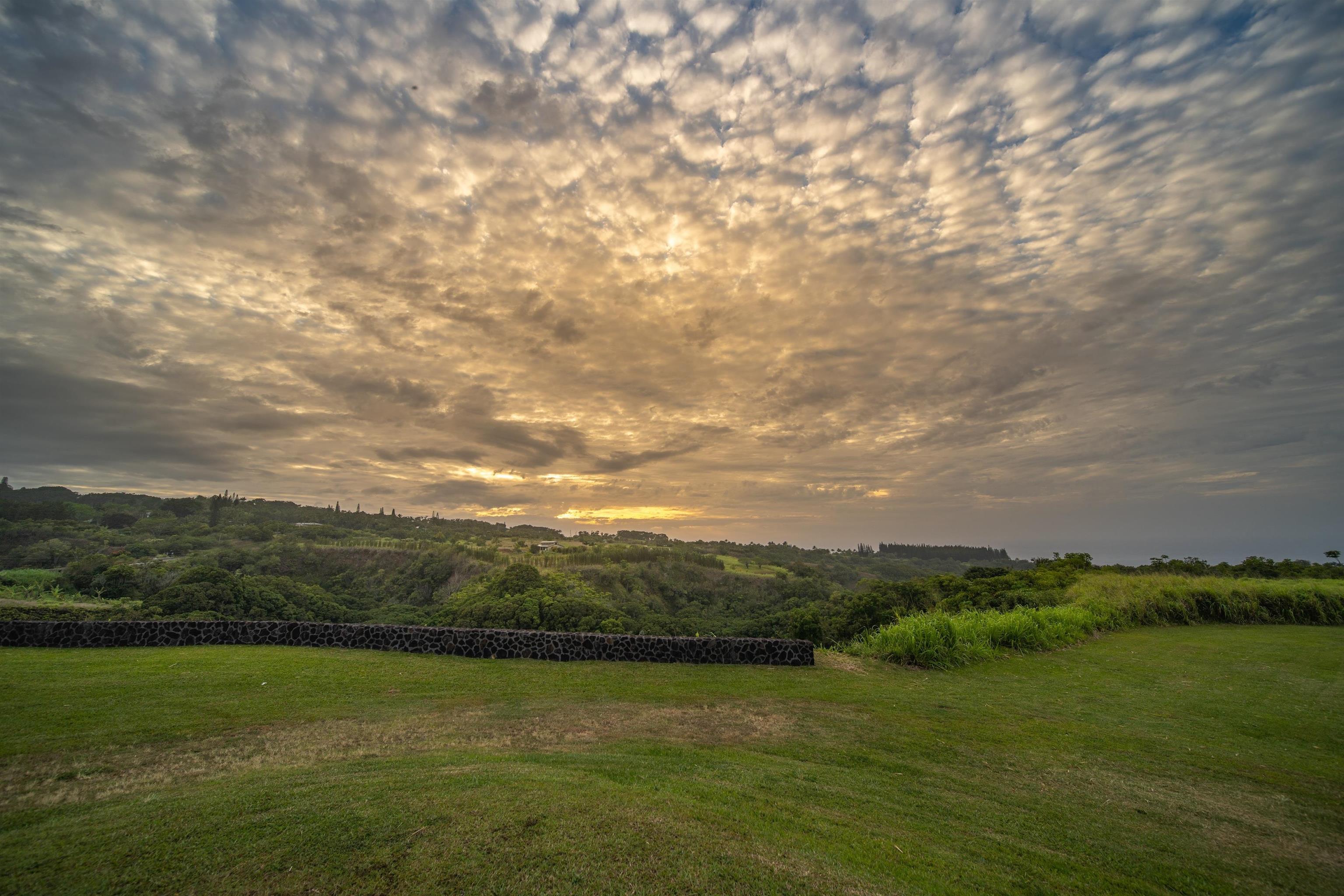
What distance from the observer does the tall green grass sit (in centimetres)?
1427

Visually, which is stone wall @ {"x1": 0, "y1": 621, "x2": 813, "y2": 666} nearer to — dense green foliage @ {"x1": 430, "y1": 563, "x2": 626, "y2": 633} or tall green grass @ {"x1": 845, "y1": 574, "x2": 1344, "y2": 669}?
tall green grass @ {"x1": 845, "y1": 574, "x2": 1344, "y2": 669}

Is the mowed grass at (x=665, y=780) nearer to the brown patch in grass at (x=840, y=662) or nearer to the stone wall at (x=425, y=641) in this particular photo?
the brown patch in grass at (x=840, y=662)

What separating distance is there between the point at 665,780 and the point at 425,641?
10.9m

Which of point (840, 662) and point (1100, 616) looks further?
point (1100, 616)

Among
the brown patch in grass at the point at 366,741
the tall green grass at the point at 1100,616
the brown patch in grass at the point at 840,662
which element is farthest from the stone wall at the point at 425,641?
the brown patch in grass at the point at 366,741

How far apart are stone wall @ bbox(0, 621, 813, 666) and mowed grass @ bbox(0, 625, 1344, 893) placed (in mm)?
1457

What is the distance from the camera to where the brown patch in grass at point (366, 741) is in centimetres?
A: 608

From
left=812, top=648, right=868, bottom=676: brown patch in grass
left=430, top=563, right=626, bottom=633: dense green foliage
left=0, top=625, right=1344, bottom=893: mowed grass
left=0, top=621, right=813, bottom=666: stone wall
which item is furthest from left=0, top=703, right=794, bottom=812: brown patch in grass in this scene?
left=430, top=563, right=626, bottom=633: dense green foliage

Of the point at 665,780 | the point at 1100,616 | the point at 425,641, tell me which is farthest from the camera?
the point at 1100,616

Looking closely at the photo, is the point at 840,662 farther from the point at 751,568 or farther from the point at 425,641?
the point at 751,568

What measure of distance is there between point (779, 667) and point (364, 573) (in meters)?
60.1

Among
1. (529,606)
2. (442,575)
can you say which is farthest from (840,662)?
(442,575)

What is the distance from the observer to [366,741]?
786 centimetres

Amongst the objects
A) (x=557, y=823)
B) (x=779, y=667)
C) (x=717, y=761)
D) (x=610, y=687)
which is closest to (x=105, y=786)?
(x=557, y=823)
